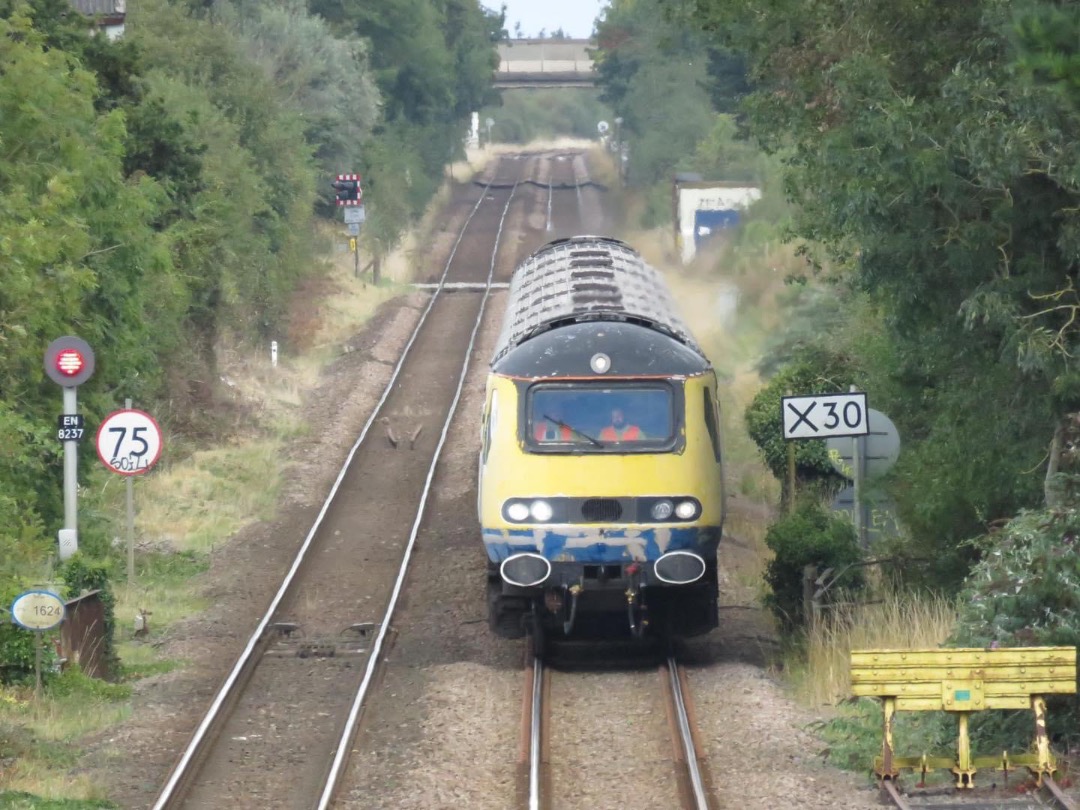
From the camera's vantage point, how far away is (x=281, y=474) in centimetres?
2325

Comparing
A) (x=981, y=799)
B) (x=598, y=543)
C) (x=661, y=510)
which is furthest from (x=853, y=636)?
(x=981, y=799)

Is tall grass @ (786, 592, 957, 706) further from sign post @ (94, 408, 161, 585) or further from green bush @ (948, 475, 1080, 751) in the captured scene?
sign post @ (94, 408, 161, 585)

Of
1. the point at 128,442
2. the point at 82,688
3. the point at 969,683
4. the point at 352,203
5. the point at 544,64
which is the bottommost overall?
the point at 82,688

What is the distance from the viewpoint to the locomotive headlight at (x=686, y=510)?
13.3m

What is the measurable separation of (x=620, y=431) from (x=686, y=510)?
87 cm

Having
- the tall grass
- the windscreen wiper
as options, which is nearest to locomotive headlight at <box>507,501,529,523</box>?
the windscreen wiper

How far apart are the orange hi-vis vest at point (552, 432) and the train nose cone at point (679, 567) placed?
1.30 meters

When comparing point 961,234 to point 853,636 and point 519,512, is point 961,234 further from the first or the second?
point 519,512

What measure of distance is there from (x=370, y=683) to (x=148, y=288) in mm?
8342

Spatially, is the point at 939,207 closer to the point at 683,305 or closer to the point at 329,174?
the point at 683,305

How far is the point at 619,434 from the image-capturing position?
13453mm

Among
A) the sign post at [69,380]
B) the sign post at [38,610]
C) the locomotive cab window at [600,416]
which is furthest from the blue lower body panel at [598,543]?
the sign post at [69,380]

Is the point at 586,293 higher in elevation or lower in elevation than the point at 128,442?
higher

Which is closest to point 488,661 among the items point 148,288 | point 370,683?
point 370,683
